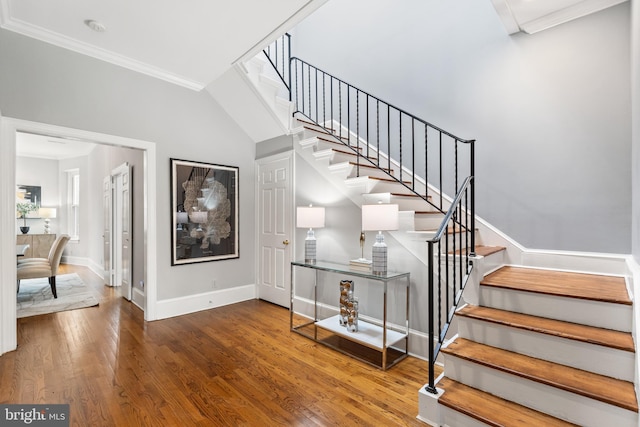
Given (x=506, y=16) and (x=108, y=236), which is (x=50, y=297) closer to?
(x=108, y=236)

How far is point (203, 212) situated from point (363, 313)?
8.13ft

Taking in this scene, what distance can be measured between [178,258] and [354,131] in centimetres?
301

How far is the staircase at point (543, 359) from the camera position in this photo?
163 centimetres

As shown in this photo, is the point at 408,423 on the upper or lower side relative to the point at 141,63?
lower

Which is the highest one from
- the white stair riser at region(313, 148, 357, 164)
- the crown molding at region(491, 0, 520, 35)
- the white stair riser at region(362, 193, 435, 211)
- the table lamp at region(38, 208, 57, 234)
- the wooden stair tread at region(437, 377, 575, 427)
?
the crown molding at region(491, 0, 520, 35)

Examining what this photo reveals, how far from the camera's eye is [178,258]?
12.9 feet

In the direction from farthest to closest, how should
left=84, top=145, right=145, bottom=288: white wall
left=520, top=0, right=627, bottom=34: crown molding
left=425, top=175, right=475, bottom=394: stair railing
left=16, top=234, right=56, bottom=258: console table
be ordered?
left=16, top=234, right=56, bottom=258: console table → left=84, top=145, right=145, bottom=288: white wall → left=520, top=0, right=627, bottom=34: crown molding → left=425, top=175, right=475, bottom=394: stair railing

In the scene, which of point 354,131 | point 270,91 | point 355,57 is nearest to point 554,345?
point 354,131

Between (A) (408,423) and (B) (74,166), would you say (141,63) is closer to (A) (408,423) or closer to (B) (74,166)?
(A) (408,423)

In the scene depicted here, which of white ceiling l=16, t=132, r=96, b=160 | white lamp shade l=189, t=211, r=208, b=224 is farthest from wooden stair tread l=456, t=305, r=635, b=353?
white ceiling l=16, t=132, r=96, b=160

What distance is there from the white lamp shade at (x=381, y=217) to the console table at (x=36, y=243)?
8335 millimetres

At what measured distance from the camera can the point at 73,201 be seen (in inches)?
319

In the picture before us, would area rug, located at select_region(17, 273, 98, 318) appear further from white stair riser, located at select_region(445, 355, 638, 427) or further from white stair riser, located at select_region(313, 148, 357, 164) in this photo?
white stair riser, located at select_region(445, 355, 638, 427)

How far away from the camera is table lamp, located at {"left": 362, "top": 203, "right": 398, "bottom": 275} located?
268 cm
